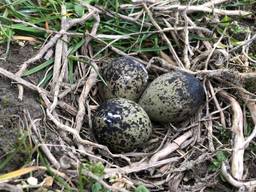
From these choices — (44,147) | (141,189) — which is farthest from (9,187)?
(141,189)

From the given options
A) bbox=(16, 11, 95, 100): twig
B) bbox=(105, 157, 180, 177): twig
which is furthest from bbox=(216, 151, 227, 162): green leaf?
bbox=(16, 11, 95, 100): twig

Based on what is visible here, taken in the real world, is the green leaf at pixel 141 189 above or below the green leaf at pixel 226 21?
below

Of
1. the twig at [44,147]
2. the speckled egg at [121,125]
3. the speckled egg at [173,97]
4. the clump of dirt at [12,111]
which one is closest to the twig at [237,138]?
the speckled egg at [173,97]

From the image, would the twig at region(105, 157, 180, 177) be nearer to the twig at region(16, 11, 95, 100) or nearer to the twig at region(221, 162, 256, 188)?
the twig at region(221, 162, 256, 188)

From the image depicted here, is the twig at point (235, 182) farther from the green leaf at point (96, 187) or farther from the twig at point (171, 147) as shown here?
the green leaf at point (96, 187)

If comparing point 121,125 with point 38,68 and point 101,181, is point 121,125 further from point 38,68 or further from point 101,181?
point 38,68

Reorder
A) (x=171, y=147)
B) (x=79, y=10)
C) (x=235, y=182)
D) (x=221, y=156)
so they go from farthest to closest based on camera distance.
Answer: (x=79, y=10) < (x=171, y=147) < (x=221, y=156) < (x=235, y=182)
